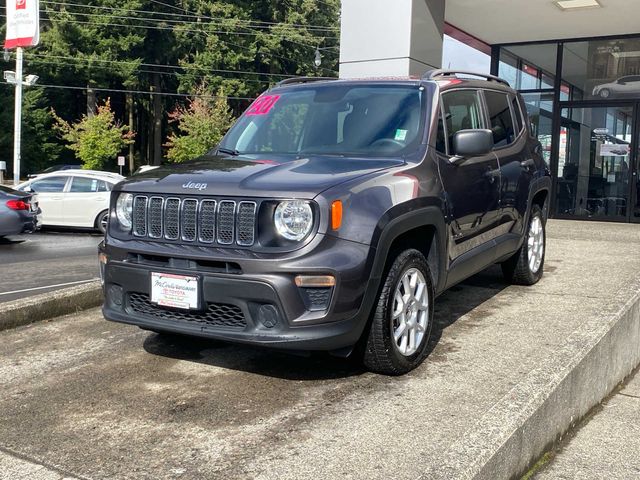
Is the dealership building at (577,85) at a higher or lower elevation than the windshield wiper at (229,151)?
higher

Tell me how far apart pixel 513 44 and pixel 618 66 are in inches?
88.1

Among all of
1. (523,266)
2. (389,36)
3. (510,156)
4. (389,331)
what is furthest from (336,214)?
(389,36)

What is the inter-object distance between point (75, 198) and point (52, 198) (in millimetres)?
597

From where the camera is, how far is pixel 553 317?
551 centimetres

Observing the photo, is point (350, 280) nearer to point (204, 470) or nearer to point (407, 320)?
point (407, 320)

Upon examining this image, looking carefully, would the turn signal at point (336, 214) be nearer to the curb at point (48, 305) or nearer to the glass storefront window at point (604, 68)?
the curb at point (48, 305)

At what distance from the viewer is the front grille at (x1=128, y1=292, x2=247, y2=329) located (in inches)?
149

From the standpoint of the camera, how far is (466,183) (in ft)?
16.1

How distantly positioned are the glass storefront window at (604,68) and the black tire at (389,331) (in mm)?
11595

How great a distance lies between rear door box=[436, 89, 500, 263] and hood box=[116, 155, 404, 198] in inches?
22.6

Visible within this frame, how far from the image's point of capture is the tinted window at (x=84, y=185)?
53.8ft

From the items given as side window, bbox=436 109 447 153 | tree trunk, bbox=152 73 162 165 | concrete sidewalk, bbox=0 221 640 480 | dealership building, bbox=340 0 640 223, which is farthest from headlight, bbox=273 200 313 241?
tree trunk, bbox=152 73 162 165

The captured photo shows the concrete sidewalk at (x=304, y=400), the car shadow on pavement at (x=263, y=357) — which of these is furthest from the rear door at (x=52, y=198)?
the car shadow on pavement at (x=263, y=357)

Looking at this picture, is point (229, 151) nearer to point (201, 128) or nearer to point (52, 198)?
point (52, 198)
